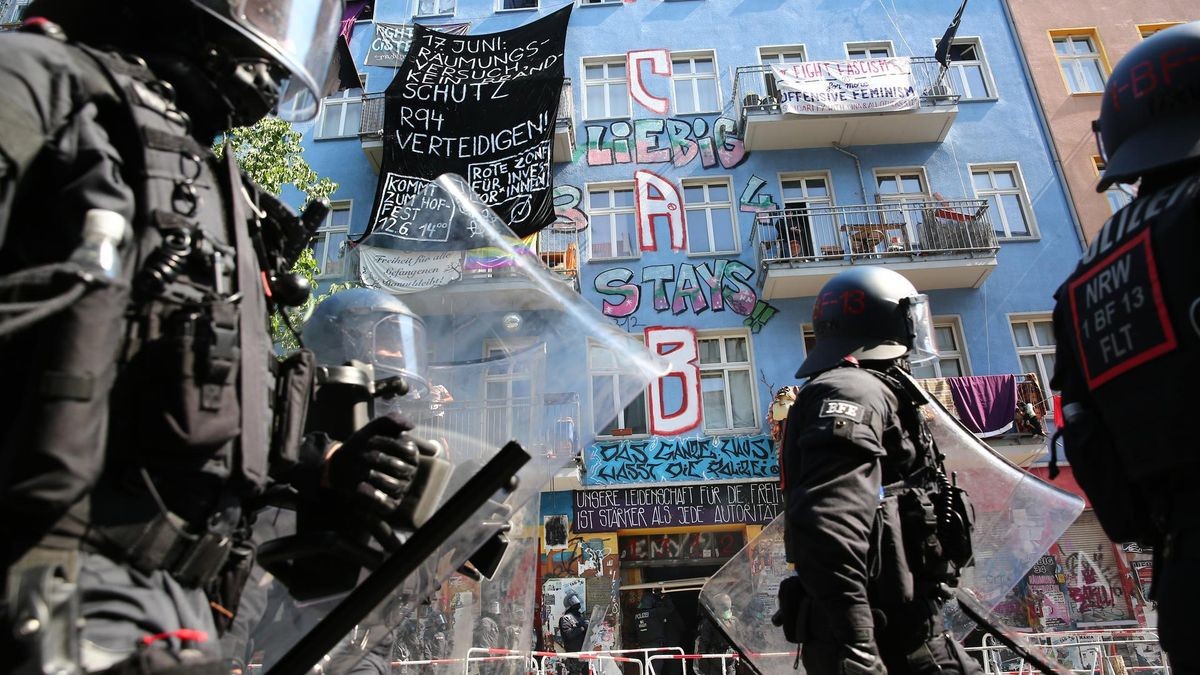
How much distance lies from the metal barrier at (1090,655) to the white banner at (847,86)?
32.2ft

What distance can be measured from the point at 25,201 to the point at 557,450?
139cm

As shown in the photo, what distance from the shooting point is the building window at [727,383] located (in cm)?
1301

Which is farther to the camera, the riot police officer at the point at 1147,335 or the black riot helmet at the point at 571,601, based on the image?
the black riot helmet at the point at 571,601

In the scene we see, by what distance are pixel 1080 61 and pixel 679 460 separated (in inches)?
477

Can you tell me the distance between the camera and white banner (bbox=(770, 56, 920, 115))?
13953 millimetres

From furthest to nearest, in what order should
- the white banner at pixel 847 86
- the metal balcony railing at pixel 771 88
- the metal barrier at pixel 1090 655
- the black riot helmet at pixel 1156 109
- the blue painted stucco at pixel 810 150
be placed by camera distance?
the metal balcony railing at pixel 771 88 → the white banner at pixel 847 86 → the blue painted stucco at pixel 810 150 → the metal barrier at pixel 1090 655 → the black riot helmet at pixel 1156 109

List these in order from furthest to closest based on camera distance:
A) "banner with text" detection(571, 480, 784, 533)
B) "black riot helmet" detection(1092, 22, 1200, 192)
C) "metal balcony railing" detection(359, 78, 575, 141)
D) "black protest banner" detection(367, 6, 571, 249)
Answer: "metal balcony railing" detection(359, 78, 575, 141) → "black protest banner" detection(367, 6, 571, 249) → "banner with text" detection(571, 480, 784, 533) → "black riot helmet" detection(1092, 22, 1200, 192)

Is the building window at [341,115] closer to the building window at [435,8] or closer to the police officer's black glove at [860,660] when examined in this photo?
the building window at [435,8]

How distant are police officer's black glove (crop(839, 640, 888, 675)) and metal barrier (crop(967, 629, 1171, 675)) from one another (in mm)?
3597

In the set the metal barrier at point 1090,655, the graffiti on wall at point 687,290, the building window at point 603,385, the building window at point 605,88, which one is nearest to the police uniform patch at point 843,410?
the building window at point 603,385

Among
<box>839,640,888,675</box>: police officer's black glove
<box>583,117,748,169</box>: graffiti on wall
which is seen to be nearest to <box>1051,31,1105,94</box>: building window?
<box>583,117,748,169</box>: graffiti on wall

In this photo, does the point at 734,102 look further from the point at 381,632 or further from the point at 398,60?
the point at 381,632

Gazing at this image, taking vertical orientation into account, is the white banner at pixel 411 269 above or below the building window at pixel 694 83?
below

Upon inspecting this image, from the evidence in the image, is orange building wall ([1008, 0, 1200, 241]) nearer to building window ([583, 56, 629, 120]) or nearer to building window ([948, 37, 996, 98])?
building window ([948, 37, 996, 98])
